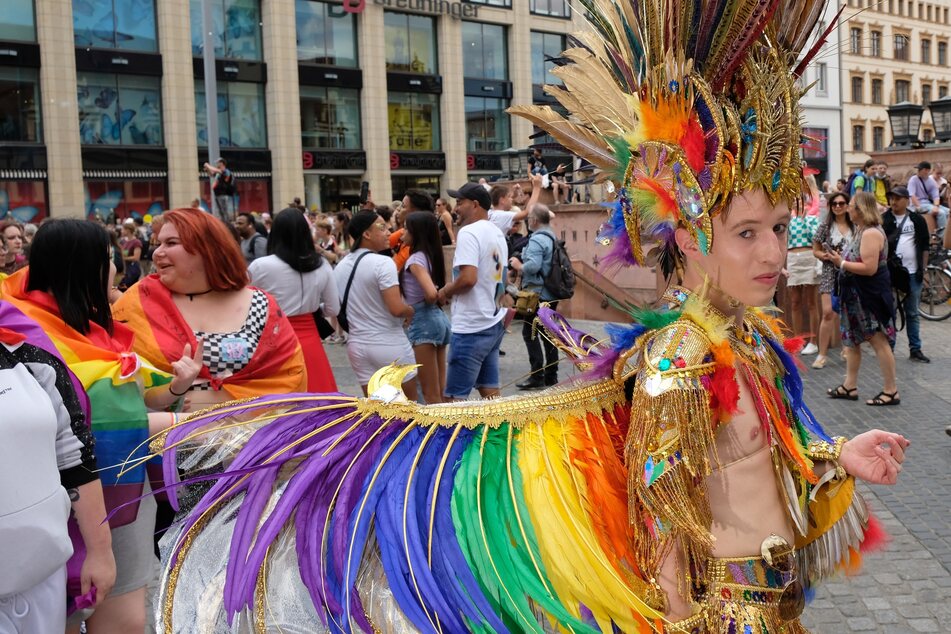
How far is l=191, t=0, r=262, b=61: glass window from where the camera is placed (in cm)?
3334

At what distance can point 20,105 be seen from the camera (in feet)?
98.8

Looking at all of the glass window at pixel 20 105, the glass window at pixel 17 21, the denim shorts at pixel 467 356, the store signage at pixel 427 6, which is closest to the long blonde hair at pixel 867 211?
the denim shorts at pixel 467 356

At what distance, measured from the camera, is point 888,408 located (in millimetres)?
8039

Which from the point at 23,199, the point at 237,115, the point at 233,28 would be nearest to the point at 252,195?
the point at 237,115

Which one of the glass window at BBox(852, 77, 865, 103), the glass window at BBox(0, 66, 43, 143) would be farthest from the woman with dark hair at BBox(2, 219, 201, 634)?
the glass window at BBox(852, 77, 865, 103)

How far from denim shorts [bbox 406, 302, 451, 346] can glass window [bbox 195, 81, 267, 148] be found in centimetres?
2873

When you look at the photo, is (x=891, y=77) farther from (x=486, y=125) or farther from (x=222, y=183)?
(x=222, y=183)

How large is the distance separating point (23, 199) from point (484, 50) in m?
20.8

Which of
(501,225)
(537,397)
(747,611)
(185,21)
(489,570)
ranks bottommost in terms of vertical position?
(747,611)

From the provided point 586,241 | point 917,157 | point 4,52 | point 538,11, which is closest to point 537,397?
point 586,241

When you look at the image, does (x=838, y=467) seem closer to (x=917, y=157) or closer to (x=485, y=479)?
(x=485, y=479)

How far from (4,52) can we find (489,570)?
32.6 metres

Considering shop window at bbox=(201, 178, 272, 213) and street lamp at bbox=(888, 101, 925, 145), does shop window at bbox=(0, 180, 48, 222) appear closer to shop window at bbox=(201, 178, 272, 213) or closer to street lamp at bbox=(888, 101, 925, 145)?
shop window at bbox=(201, 178, 272, 213)

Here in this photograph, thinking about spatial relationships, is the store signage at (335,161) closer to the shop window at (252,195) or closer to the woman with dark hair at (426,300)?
the shop window at (252,195)
